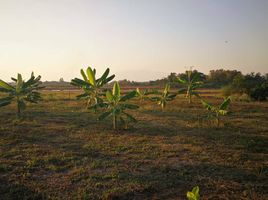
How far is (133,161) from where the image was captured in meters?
8.76

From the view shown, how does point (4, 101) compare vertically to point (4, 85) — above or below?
below

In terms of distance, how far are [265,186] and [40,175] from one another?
19.2 feet

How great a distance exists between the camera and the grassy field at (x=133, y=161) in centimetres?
662

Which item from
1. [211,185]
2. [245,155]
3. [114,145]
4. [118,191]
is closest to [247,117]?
[245,155]

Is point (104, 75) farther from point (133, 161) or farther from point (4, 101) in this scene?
point (133, 161)

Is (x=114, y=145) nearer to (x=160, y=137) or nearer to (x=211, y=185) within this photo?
(x=160, y=137)

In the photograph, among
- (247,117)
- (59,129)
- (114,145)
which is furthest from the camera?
(247,117)

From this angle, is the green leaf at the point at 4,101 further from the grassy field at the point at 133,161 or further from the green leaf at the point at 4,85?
the grassy field at the point at 133,161

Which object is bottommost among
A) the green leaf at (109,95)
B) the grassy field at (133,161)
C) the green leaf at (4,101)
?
the grassy field at (133,161)

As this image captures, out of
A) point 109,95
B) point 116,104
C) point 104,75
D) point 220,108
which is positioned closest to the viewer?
point 109,95

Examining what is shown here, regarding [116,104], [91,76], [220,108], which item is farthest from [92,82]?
[220,108]

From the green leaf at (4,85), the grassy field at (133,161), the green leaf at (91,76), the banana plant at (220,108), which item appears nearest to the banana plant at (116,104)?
the grassy field at (133,161)

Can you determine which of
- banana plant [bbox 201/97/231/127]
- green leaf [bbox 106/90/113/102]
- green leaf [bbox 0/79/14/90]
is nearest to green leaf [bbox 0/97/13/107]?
green leaf [bbox 0/79/14/90]

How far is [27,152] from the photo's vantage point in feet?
32.0
